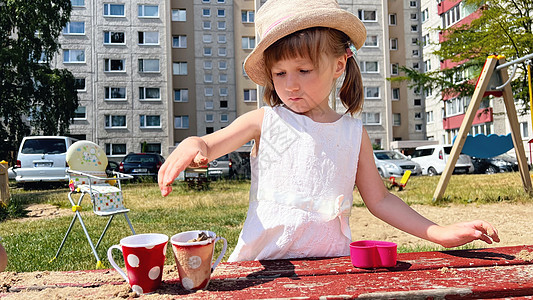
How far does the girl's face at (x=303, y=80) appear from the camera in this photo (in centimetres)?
157

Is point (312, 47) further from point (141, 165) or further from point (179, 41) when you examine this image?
point (179, 41)

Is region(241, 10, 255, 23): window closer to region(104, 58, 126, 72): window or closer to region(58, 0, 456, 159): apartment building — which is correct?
region(58, 0, 456, 159): apartment building

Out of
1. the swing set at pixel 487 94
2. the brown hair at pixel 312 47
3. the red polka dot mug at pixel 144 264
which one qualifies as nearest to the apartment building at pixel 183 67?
the swing set at pixel 487 94

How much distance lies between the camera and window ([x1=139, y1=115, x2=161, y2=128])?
110 feet

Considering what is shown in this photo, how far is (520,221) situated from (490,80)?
269 cm

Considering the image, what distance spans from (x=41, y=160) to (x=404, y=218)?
13815mm

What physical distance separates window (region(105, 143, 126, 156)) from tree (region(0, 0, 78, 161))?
11.4m

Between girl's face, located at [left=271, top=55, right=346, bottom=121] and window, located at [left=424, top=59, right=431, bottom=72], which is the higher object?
window, located at [left=424, top=59, right=431, bottom=72]

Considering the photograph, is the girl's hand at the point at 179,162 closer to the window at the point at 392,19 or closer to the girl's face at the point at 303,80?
the girl's face at the point at 303,80

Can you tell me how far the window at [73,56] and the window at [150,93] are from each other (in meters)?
4.87

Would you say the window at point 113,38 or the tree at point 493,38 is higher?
the window at point 113,38

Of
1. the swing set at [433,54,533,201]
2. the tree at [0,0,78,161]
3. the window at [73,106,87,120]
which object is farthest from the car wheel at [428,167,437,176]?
the window at [73,106,87,120]

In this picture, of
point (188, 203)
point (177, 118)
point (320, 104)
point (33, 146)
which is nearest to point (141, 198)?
point (188, 203)

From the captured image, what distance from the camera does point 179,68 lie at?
A: 35.7 m
